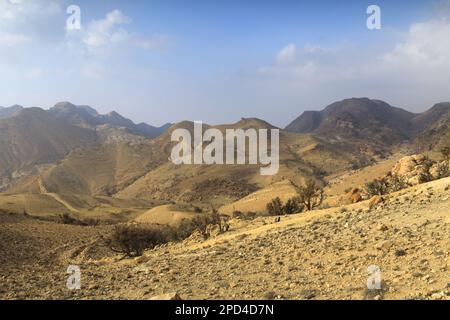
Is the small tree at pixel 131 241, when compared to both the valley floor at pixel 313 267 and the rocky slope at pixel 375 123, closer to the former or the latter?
the valley floor at pixel 313 267

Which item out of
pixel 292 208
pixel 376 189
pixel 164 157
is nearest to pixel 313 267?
pixel 376 189

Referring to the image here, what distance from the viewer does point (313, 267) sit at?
371 inches

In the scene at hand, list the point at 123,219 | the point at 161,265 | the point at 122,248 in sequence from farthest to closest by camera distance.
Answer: the point at 123,219 < the point at 122,248 < the point at 161,265

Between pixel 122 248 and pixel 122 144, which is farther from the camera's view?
pixel 122 144

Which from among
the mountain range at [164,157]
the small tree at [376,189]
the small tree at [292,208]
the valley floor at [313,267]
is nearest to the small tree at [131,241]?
the small tree at [292,208]

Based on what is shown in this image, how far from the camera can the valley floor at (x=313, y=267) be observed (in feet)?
25.7

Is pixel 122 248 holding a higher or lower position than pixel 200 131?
lower

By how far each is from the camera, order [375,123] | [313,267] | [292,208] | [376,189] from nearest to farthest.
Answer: [313,267]
[376,189]
[292,208]
[375,123]

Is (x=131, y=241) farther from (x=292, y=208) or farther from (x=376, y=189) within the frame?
(x=376, y=189)

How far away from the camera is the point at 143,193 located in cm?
7938

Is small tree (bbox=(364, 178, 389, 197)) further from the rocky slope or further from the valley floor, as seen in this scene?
the rocky slope

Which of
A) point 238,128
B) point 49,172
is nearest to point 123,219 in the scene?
point 49,172
